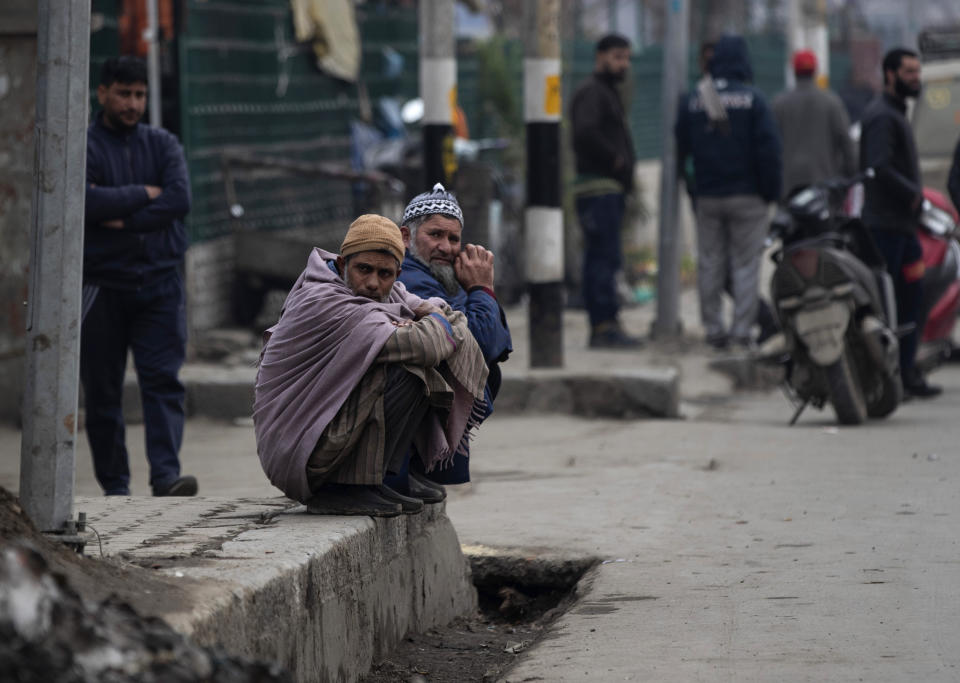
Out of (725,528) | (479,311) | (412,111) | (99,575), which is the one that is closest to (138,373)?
(479,311)

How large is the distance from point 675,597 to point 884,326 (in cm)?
403

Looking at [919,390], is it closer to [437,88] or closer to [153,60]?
[437,88]

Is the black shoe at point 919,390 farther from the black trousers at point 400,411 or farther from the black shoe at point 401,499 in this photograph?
the black trousers at point 400,411

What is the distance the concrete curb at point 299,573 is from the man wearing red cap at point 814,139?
701cm

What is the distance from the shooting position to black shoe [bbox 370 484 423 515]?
4719 millimetres

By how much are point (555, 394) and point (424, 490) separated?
4.03 m

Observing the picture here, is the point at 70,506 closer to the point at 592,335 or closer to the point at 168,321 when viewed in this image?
the point at 168,321

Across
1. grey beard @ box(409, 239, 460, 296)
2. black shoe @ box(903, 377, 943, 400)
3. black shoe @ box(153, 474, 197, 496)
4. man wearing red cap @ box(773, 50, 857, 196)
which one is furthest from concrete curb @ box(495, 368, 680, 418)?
grey beard @ box(409, 239, 460, 296)

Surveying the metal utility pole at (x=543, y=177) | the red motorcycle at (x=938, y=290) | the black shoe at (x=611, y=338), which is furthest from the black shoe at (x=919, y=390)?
the black shoe at (x=611, y=338)

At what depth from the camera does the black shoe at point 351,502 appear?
4.64 metres

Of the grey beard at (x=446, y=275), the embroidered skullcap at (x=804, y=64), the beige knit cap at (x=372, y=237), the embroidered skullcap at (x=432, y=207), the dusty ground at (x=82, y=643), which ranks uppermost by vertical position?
the embroidered skullcap at (x=804, y=64)

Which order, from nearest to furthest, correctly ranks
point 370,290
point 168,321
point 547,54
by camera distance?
point 370,290 < point 168,321 < point 547,54

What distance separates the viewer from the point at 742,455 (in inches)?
298

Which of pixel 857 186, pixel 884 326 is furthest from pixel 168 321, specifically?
pixel 857 186
